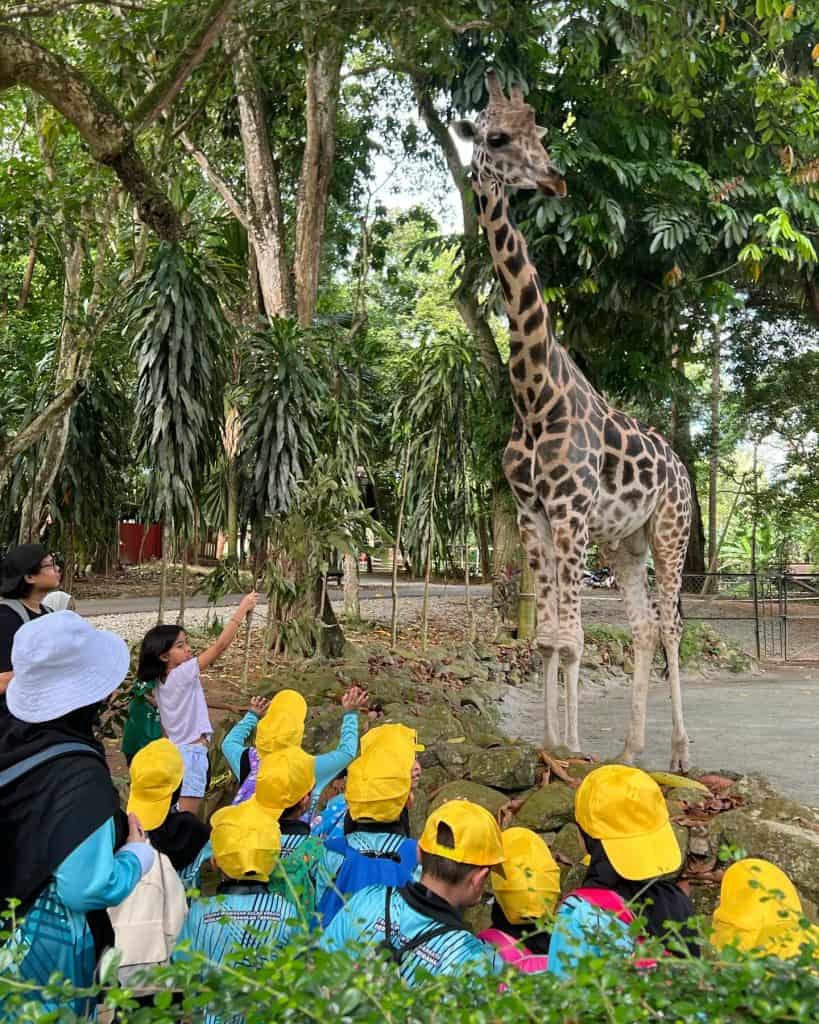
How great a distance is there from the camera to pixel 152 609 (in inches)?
669

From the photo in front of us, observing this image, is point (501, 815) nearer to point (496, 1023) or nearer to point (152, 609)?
point (496, 1023)

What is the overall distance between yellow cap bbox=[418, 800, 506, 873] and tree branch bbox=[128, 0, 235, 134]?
5081 mm

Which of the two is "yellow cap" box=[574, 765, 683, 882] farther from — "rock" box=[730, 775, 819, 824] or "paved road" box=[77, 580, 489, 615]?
"paved road" box=[77, 580, 489, 615]

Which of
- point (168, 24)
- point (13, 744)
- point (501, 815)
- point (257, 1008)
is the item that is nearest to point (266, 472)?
point (168, 24)

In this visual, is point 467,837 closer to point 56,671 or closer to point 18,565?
point 56,671

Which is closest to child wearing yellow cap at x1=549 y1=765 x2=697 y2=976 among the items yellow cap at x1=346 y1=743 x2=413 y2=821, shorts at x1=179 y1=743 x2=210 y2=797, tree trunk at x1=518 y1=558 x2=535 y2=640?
yellow cap at x1=346 y1=743 x2=413 y2=821

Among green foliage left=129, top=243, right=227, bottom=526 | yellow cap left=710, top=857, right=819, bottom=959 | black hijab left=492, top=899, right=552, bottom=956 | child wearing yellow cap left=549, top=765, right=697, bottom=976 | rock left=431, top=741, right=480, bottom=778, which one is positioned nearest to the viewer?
yellow cap left=710, top=857, right=819, bottom=959

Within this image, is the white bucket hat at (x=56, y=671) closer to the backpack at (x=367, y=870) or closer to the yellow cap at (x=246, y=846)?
the yellow cap at (x=246, y=846)

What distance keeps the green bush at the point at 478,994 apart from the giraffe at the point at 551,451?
3.77m

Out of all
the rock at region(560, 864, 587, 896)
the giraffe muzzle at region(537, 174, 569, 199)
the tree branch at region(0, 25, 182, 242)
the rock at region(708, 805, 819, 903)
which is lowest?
the rock at region(560, 864, 587, 896)

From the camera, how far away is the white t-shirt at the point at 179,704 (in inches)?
175

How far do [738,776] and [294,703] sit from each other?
112 inches

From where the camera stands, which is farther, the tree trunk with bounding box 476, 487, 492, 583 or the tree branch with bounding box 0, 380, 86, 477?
the tree trunk with bounding box 476, 487, 492, 583

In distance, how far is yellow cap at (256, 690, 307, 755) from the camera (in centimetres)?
366
